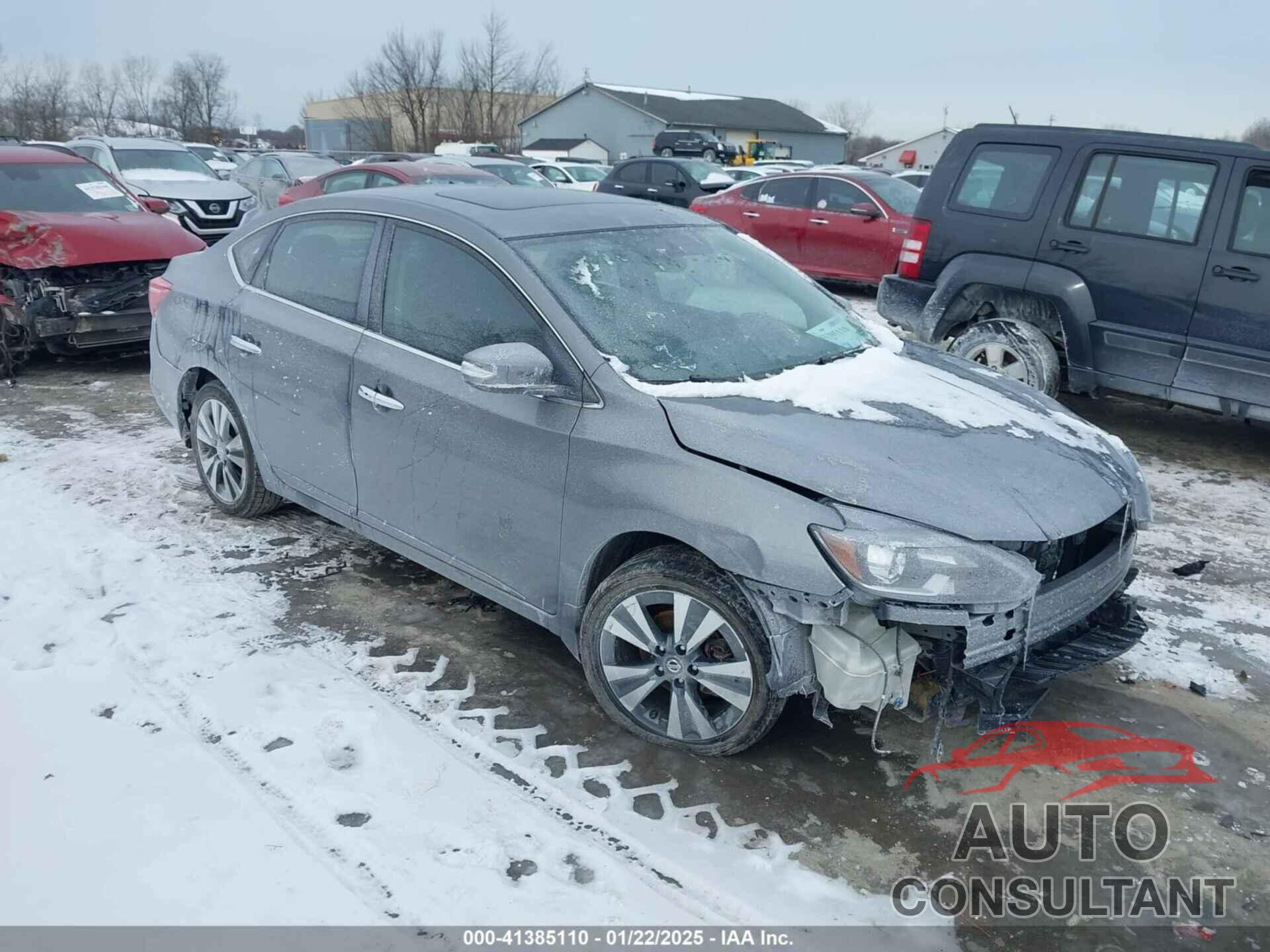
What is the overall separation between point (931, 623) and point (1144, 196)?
15.9 feet

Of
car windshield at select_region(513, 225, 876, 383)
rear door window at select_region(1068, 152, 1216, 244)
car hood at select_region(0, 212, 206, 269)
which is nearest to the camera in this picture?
car windshield at select_region(513, 225, 876, 383)

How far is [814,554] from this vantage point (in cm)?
281

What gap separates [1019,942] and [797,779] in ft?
2.70

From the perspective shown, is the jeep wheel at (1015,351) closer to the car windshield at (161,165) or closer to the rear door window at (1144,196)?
the rear door window at (1144,196)

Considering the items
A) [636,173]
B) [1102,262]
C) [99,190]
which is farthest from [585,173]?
[1102,262]

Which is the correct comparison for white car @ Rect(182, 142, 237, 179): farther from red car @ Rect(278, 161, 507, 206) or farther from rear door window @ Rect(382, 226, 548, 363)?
rear door window @ Rect(382, 226, 548, 363)

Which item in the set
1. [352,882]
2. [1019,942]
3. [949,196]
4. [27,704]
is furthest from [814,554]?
[949,196]

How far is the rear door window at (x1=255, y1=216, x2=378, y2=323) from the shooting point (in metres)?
4.13

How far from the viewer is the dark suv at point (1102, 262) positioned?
5.98 metres

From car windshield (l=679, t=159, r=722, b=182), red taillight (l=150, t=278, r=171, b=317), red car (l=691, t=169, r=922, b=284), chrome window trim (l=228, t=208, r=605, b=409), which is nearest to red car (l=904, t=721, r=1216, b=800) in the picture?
chrome window trim (l=228, t=208, r=605, b=409)

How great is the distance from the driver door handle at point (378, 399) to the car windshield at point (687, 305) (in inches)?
30.9

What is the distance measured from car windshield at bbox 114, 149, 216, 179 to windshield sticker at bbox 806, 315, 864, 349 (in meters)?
13.8

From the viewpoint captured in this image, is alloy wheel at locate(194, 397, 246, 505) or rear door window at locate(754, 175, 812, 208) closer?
alloy wheel at locate(194, 397, 246, 505)

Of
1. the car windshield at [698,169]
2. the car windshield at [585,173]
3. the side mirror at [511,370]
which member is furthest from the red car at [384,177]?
the car windshield at [585,173]
